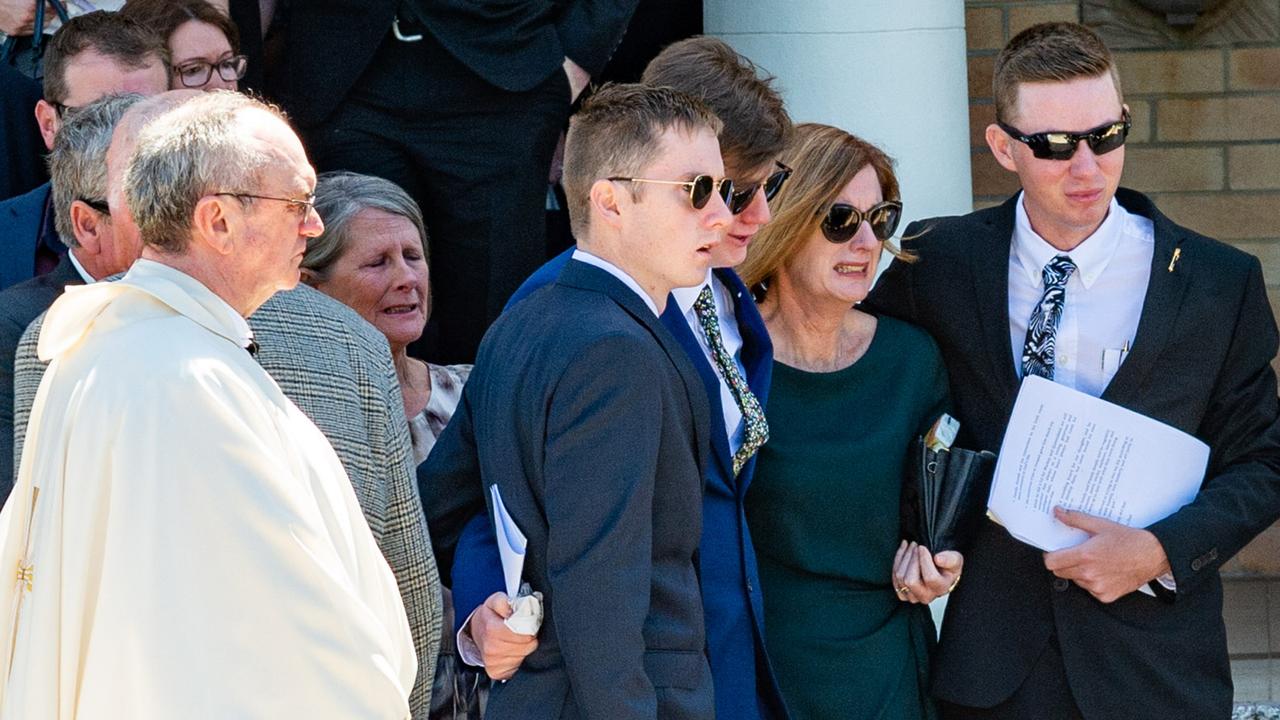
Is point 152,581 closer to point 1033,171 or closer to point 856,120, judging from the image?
point 1033,171

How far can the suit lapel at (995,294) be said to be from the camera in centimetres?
384

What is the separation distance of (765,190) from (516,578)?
1037 mm

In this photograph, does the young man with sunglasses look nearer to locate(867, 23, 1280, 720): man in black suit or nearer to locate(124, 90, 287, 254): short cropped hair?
locate(867, 23, 1280, 720): man in black suit

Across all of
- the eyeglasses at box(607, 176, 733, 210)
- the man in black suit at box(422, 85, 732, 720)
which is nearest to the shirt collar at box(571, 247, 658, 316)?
the man in black suit at box(422, 85, 732, 720)

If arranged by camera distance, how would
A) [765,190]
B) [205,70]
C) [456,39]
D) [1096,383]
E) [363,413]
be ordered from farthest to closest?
1. [456,39]
2. [205,70]
3. [1096,383]
4. [765,190]
5. [363,413]

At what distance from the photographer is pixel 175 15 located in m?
4.56

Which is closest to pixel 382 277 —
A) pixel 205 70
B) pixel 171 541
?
pixel 205 70

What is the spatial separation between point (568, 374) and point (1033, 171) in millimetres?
1385

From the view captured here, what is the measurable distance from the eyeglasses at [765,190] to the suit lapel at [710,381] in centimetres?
21

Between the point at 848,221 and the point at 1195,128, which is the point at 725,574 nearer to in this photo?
the point at 848,221

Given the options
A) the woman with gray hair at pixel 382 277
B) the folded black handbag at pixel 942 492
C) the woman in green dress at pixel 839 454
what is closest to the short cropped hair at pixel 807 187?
the woman in green dress at pixel 839 454

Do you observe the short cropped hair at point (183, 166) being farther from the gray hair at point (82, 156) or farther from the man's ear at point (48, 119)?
the man's ear at point (48, 119)

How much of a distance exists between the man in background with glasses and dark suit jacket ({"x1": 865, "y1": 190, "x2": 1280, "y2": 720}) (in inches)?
72.3

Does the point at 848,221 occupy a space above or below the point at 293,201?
below
